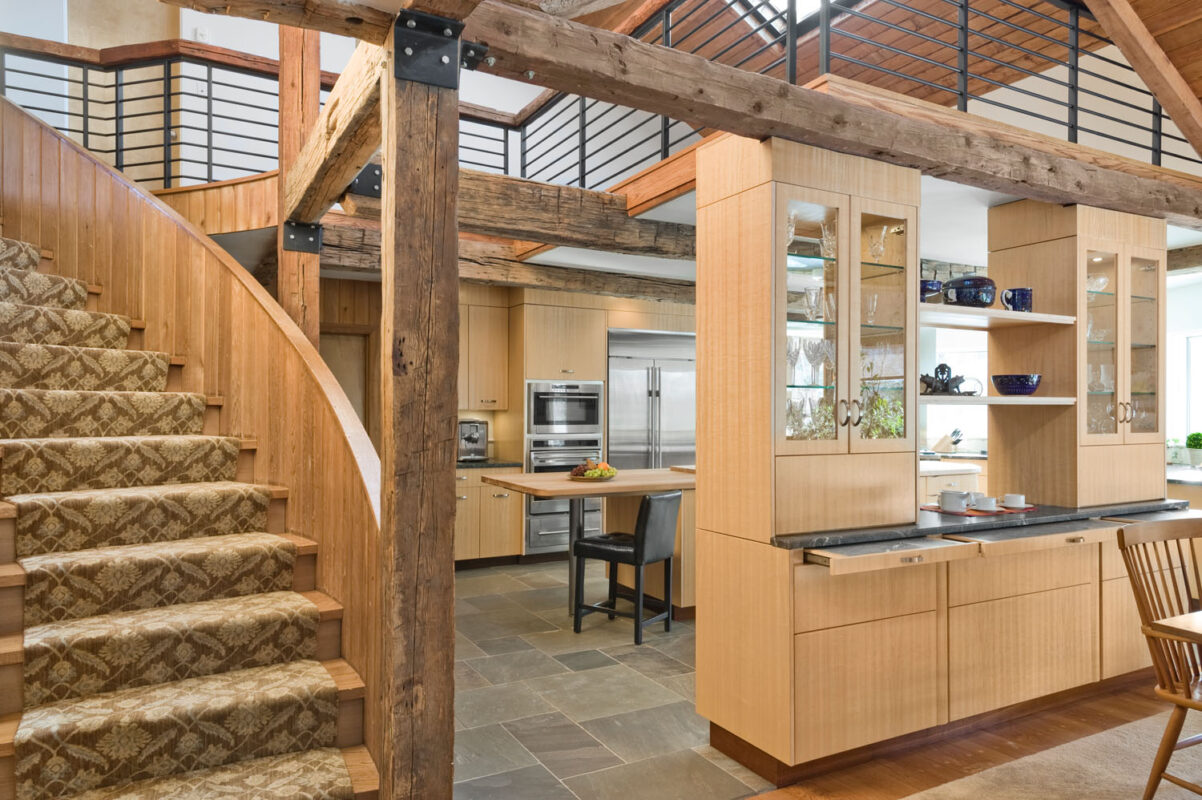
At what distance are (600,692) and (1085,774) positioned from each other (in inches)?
80.8

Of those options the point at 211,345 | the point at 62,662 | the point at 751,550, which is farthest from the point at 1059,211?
the point at 62,662

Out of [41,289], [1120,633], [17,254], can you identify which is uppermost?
[17,254]

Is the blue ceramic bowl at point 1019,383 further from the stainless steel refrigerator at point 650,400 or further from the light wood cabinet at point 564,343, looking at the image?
the light wood cabinet at point 564,343

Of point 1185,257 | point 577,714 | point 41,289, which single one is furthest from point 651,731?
point 1185,257

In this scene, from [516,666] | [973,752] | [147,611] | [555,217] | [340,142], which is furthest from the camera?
[555,217]

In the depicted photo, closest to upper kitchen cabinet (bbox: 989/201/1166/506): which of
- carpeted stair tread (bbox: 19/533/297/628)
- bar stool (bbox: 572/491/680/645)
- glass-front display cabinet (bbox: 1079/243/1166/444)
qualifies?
glass-front display cabinet (bbox: 1079/243/1166/444)

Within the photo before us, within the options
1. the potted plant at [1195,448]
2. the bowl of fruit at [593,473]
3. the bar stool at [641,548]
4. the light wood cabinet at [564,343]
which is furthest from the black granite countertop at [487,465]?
the potted plant at [1195,448]

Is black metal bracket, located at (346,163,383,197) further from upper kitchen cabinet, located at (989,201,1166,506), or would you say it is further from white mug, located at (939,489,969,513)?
upper kitchen cabinet, located at (989,201,1166,506)

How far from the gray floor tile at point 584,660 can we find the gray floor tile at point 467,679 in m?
0.48

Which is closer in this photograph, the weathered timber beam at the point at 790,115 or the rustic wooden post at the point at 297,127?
the weathered timber beam at the point at 790,115

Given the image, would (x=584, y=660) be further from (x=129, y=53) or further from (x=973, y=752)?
(x=129, y=53)

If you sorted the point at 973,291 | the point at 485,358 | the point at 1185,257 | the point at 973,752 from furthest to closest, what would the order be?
the point at 485,358 → the point at 1185,257 → the point at 973,291 → the point at 973,752

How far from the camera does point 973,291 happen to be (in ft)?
12.0

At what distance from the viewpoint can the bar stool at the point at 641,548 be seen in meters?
4.52
